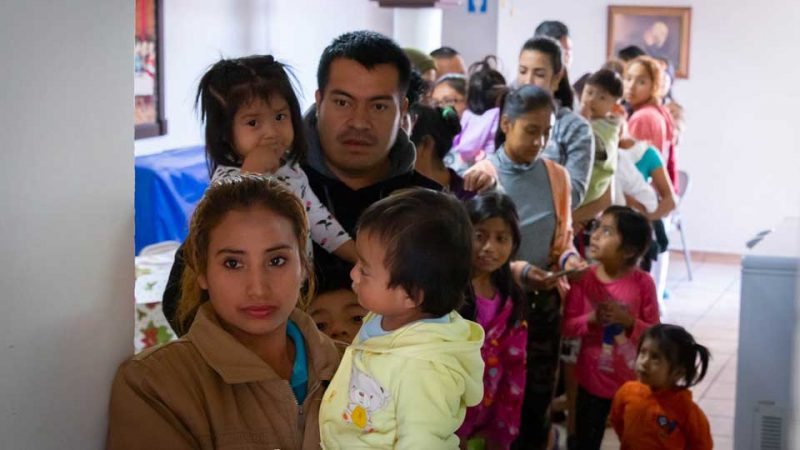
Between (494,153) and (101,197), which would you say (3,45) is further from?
(494,153)

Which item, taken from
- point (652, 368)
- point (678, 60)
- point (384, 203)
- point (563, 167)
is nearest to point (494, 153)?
point (563, 167)

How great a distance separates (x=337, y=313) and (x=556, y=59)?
2823 mm

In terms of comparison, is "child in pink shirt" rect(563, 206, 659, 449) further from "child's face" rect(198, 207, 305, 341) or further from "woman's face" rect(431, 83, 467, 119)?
"child's face" rect(198, 207, 305, 341)

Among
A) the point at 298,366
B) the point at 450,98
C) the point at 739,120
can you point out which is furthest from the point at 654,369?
the point at 739,120

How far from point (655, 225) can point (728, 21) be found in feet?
13.7

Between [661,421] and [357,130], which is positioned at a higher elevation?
[357,130]

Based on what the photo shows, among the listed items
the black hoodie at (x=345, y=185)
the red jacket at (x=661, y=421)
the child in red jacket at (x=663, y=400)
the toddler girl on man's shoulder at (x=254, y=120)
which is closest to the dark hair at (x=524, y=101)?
the child in red jacket at (x=663, y=400)

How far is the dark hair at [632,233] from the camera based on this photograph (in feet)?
14.9

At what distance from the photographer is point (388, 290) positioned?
1.98m

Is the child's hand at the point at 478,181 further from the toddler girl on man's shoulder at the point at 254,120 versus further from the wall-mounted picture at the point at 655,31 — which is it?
the wall-mounted picture at the point at 655,31

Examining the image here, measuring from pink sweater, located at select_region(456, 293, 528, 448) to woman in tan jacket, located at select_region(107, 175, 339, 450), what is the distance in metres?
1.78

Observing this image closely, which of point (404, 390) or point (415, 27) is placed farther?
point (415, 27)

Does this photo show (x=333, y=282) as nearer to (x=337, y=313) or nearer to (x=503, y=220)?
(x=337, y=313)

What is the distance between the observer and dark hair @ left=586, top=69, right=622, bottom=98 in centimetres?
559
